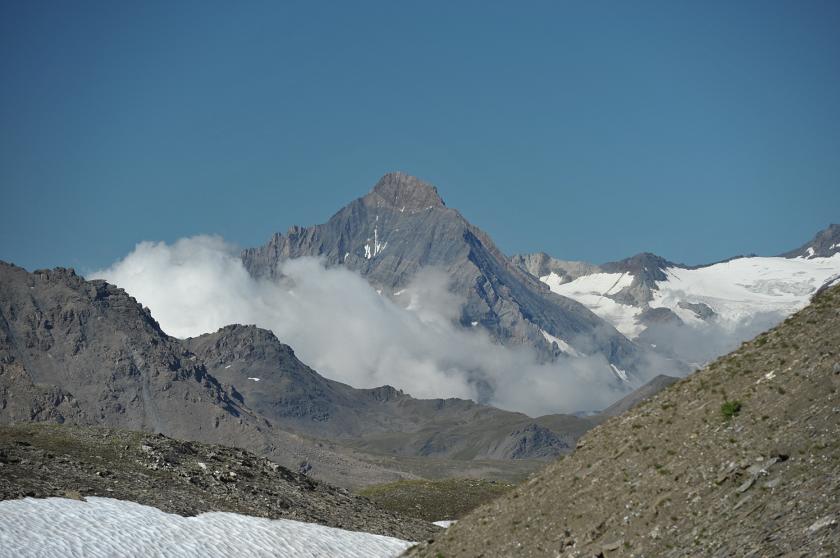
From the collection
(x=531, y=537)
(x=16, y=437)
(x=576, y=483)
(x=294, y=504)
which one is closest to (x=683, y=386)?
(x=576, y=483)

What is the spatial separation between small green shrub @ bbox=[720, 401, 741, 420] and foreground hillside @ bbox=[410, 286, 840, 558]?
5 cm

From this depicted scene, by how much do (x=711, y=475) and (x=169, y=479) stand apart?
146 feet

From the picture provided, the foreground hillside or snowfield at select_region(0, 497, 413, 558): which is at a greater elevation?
snowfield at select_region(0, 497, 413, 558)

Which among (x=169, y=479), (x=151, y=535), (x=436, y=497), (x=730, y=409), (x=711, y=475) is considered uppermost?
(x=436, y=497)

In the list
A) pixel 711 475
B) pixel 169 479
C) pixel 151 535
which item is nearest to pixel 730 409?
pixel 711 475

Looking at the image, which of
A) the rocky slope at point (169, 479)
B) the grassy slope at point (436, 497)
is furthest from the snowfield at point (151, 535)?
the grassy slope at point (436, 497)

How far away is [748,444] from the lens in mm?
37906

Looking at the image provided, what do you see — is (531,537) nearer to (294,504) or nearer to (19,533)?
(19,533)

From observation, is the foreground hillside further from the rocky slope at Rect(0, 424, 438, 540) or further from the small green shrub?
the rocky slope at Rect(0, 424, 438, 540)

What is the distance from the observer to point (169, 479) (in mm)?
72625

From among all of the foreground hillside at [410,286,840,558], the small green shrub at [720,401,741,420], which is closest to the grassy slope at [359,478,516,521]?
the foreground hillside at [410,286,840,558]

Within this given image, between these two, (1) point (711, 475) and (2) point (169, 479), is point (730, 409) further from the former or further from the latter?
(2) point (169, 479)

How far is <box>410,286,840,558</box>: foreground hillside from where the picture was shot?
3378cm

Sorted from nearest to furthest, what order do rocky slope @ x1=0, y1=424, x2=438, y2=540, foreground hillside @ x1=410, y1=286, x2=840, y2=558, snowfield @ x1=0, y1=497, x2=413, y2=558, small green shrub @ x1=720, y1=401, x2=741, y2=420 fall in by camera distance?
foreground hillside @ x1=410, y1=286, x2=840, y2=558 < small green shrub @ x1=720, y1=401, x2=741, y2=420 < snowfield @ x1=0, y1=497, x2=413, y2=558 < rocky slope @ x1=0, y1=424, x2=438, y2=540
